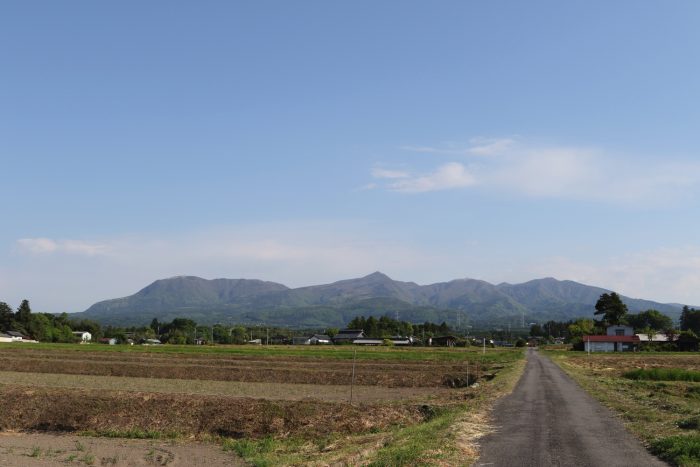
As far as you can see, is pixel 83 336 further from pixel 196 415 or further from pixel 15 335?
pixel 196 415

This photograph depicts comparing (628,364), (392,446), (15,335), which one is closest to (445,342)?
(628,364)

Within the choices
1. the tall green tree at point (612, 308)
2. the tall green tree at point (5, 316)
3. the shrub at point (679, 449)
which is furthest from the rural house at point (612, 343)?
the tall green tree at point (5, 316)

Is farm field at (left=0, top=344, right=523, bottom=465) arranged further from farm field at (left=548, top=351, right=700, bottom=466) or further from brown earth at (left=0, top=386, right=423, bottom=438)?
farm field at (left=548, top=351, right=700, bottom=466)

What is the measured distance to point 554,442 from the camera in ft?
59.4

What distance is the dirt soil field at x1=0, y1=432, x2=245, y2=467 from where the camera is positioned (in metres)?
19.5

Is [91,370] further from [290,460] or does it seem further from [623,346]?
[623,346]

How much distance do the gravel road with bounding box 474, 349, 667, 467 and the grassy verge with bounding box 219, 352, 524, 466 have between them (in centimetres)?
76

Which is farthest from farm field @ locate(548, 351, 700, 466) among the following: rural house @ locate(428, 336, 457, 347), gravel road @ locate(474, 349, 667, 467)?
rural house @ locate(428, 336, 457, 347)

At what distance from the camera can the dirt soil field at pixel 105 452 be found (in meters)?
19.5

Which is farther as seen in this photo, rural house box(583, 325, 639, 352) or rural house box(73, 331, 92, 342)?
rural house box(73, 331, 92, 342)

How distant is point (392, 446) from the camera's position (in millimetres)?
17656

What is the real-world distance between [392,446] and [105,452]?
1044cm

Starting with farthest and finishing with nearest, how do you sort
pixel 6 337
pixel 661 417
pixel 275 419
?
1. pixel 6 337
2. pixel 275 419
3. pixel 661 417

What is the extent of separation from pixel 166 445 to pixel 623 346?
13211 centimetres
